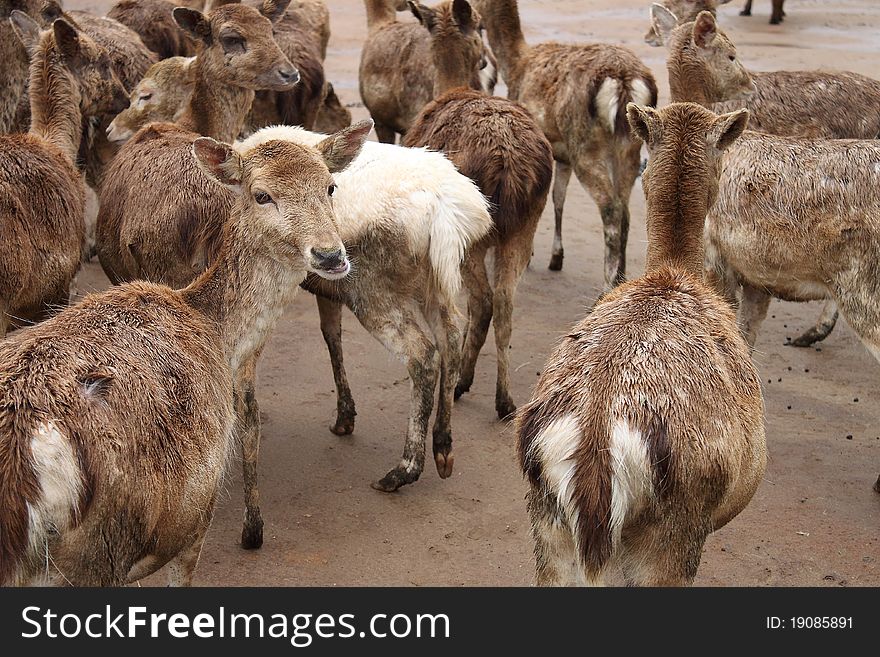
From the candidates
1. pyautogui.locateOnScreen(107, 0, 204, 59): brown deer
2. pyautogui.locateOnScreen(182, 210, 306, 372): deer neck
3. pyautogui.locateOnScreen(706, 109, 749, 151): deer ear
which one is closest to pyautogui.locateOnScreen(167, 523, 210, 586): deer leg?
pyautogui.locateOnScreen(182, 210, 306, 372): deer neck

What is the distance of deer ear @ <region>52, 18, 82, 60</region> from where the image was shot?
6.79 m

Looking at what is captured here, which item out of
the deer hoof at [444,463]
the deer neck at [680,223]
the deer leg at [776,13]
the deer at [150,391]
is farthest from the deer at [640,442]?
the deer leg at [776,13]

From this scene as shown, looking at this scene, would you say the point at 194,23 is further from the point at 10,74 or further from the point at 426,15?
the point at 426,15

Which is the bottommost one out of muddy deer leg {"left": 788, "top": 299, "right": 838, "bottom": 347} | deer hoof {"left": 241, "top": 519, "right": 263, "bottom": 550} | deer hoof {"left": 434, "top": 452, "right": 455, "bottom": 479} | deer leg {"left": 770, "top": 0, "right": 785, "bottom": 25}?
deer leg {"left": 770, "top": 0, "right": 785, "bottom": 25}

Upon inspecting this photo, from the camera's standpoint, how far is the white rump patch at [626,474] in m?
3.59

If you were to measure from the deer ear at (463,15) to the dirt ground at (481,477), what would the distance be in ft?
7.44

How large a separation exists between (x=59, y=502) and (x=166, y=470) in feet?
1.64

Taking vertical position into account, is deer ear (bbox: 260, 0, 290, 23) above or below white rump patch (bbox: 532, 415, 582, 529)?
above

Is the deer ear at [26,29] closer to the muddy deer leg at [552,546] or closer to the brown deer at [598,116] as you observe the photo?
the brown deer at [598,116]

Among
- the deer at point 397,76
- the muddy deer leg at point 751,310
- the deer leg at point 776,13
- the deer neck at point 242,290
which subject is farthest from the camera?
the deer leg at point 776,13

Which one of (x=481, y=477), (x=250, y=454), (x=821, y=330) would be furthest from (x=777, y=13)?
(x=250, y=454)

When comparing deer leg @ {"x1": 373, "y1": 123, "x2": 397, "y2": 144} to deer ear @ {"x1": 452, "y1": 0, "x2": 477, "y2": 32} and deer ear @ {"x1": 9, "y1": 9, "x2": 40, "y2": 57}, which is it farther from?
deer ear @ {"x1": 9, "y1": 9, "x2": 40, "y2": 57}

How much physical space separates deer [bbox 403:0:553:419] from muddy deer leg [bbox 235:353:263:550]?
78.4 inches

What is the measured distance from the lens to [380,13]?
11.8 m
